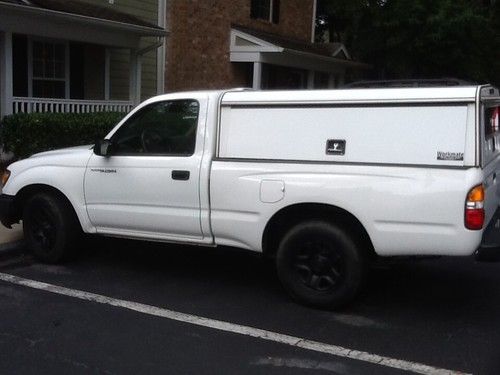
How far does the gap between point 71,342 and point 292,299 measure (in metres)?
1.86

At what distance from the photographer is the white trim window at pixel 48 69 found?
1418 centimetres

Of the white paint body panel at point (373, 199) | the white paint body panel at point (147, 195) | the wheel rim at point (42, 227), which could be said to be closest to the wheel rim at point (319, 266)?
the white paint body panel at point (373, 199)

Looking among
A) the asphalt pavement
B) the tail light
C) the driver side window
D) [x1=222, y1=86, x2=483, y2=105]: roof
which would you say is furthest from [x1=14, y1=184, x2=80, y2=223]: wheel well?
the tail light

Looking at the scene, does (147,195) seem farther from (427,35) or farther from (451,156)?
(427,35)

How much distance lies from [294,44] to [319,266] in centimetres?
1658

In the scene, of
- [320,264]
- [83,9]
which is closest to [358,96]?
[320,264]

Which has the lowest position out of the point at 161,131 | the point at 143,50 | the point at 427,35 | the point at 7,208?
the point at 7,208

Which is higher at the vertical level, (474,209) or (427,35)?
(427,35)

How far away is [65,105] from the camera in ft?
44.7

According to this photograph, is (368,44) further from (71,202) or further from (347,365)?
(347,365)

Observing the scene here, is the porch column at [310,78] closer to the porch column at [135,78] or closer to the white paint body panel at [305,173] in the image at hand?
the porch column at [135,78]

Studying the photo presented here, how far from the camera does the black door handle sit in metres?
5.82

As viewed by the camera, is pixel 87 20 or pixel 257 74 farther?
pixel 257 74

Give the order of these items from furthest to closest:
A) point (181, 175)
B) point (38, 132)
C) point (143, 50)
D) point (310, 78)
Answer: point (310, 78), point (143, 50), point (38, 132), point (181, 175)
